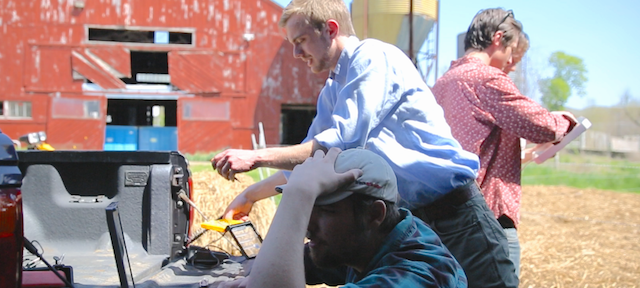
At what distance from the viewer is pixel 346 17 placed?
248cm

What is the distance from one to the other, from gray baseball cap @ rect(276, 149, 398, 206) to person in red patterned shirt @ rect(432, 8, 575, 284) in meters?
1.41

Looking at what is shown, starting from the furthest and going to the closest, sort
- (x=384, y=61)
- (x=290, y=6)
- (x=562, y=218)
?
(x=562, y=218) < (x=290, y=6) < (x=384, y=61)

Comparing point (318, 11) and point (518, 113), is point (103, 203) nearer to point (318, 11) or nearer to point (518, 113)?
point (318, 11)

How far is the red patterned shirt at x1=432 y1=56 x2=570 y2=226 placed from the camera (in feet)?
8.79

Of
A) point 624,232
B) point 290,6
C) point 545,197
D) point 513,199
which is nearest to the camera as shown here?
point 290,6

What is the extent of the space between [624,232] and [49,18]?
21.2 m

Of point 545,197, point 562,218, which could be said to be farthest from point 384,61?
point 545,197

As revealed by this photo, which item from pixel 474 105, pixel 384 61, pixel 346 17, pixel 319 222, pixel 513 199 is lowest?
pixel 513 199

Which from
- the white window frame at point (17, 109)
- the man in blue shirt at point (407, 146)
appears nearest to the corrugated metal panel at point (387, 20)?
the white window frame at point (17, 109)

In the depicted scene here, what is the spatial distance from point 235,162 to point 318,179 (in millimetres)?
783

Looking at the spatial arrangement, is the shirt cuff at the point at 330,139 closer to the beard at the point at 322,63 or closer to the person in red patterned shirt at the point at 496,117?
the beard at the point at 322,63

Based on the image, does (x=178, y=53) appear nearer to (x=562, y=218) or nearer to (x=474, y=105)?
(x=562, y=218)

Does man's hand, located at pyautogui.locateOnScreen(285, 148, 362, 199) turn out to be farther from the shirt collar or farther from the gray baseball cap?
the shirt collar

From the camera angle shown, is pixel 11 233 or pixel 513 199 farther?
pixel 513 199
